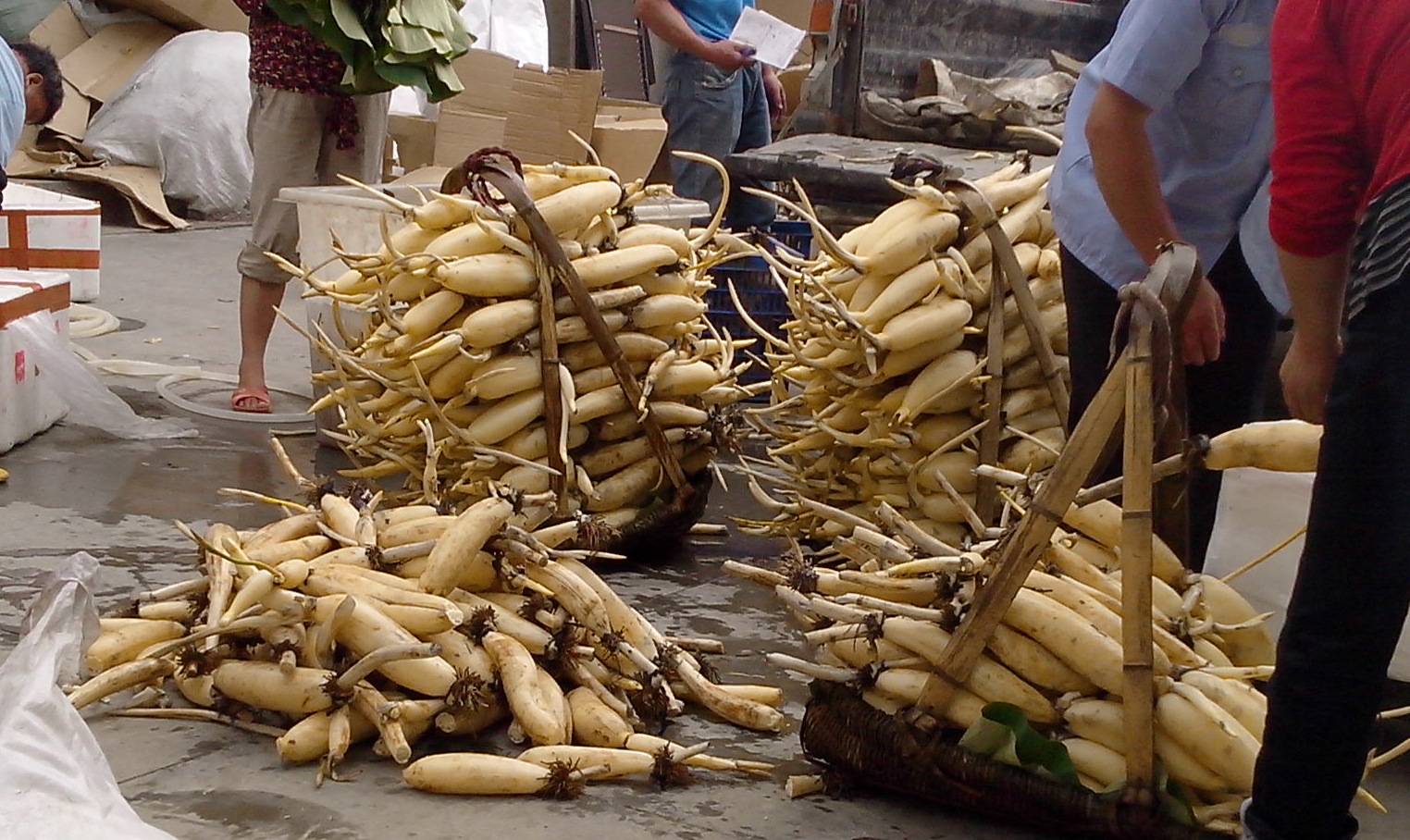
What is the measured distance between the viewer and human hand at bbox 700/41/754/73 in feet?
→ 17.6

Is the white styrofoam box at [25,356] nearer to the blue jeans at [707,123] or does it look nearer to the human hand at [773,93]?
the blue jeans at [707,123]

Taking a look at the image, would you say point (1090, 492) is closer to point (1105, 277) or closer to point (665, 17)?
point (1105, 277)

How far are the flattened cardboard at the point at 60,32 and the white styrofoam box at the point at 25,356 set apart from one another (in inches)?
208

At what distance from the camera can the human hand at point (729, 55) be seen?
5359mm

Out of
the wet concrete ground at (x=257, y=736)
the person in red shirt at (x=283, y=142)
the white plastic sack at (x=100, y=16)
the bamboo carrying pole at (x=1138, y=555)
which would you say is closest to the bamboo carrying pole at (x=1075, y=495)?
the bamboo carrying pole at (x=1138, y=555)

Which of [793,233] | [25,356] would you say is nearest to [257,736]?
[25,356]

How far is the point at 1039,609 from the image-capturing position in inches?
84.4

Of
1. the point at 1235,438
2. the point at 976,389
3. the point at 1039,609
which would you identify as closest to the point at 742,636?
the point at 976,389

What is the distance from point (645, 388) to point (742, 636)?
2.00 ft

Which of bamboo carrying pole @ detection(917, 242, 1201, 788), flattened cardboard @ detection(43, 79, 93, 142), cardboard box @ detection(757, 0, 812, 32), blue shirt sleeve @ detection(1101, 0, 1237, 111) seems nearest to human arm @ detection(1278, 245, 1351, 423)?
bamboo carrying pole @ detection(917, 242, 1201, 788)

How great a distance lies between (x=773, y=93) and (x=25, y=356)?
3495mm

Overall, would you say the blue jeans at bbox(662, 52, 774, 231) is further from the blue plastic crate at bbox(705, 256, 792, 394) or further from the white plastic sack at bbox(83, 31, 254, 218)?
the white plastic sack at bbox(83, 31, 254, 218)

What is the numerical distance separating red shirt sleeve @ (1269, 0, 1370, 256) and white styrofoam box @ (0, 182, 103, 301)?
4.68 metres

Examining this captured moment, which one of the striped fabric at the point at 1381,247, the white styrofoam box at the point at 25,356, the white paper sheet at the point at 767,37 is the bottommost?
the white styrofoam box at the point at 25,356
